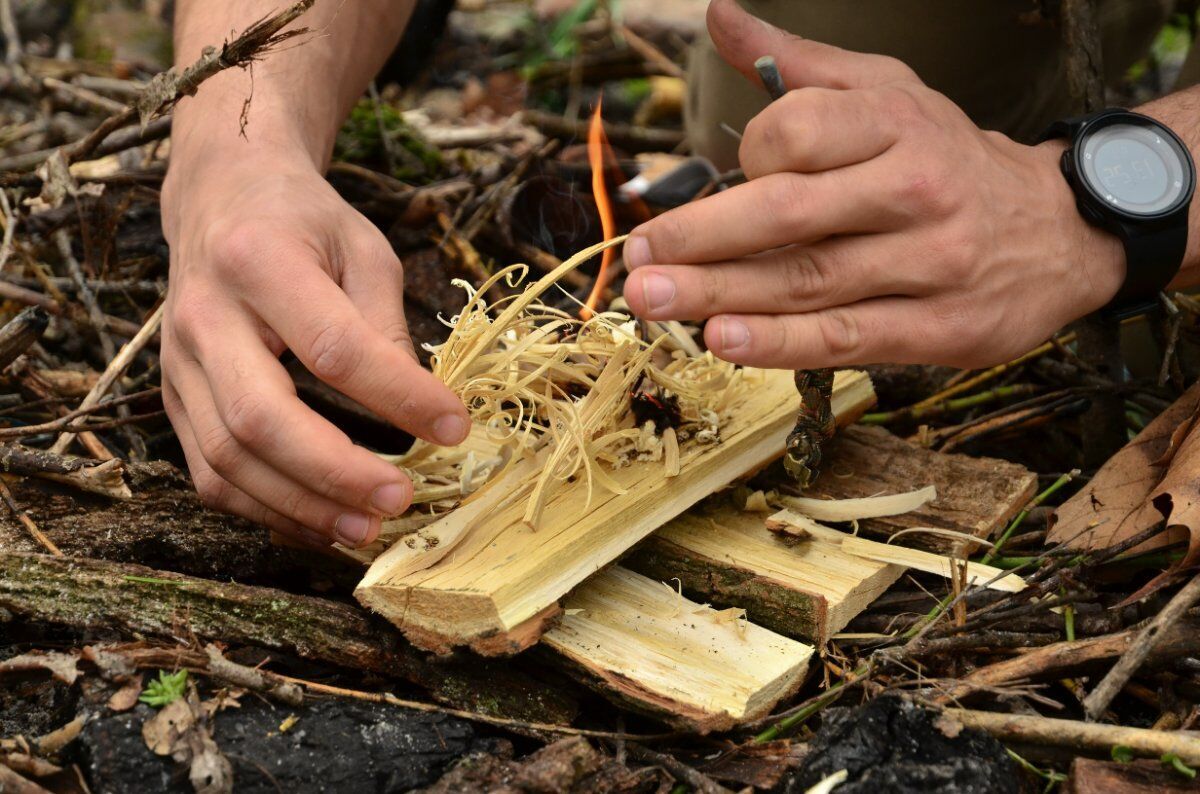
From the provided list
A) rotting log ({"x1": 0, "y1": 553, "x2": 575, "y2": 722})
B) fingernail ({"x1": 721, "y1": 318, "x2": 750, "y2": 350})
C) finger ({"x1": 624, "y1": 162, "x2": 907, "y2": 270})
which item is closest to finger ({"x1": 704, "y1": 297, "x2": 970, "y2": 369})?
fingernail ({"x1": 721, "y1": 318, "x2": 750, "y2": 350})

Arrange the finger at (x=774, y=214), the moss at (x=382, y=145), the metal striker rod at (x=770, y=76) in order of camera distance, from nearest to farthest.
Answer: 1. the finger at (x=774, y=214)
2. the metal striker rod at (x=770, y=76)
3. the moss at (x=382, y=145)

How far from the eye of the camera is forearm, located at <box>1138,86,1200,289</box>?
1986 millimetres

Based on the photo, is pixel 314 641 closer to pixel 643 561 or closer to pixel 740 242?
pixel 643 561

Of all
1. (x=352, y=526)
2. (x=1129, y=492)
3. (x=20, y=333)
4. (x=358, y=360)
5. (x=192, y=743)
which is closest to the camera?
(x=192, y=743)

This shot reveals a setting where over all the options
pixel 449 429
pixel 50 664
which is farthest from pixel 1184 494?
pixel 50 664

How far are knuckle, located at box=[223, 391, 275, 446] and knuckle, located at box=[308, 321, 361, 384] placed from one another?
0.11 m

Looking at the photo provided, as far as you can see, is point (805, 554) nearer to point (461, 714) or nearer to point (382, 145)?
point (461, 714)

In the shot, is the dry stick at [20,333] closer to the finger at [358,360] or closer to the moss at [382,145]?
the finger at [358,360]

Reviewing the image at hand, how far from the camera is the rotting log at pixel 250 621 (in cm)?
174

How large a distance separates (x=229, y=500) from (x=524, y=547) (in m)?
0.63

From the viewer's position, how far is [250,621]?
175 cm

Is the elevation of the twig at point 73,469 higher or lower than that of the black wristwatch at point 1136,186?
lower

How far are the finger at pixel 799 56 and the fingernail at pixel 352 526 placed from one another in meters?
1.13

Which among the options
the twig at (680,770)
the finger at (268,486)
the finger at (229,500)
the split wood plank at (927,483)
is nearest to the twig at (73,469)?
the finger at (229,500)
